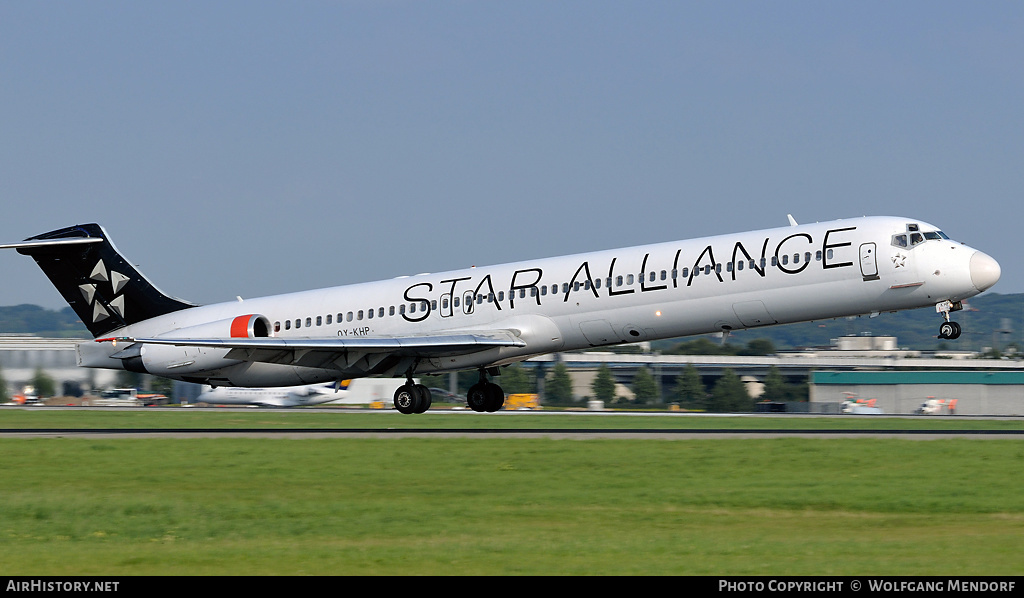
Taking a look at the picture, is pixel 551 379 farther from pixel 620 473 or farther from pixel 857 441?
pixel 620 473

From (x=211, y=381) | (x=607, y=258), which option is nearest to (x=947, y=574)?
(x=607, y=258)

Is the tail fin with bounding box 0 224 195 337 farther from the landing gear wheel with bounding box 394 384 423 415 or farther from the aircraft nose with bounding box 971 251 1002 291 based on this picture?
the aircraft nose with bounding box 971 251 1002 291

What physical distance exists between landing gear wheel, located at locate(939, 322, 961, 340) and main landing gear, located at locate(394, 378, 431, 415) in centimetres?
1743

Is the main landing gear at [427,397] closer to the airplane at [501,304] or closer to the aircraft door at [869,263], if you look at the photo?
the airplane at [501,304]

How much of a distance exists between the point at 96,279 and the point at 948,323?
30.3 metres

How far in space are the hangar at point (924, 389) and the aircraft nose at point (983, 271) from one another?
69.4m

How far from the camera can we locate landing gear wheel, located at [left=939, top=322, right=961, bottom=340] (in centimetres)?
3325

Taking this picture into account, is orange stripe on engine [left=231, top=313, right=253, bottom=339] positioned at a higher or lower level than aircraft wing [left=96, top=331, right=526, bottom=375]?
higher

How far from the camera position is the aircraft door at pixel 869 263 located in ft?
111

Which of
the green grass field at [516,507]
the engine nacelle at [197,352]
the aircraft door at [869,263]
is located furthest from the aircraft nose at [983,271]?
the engine nacelle at [197,352]

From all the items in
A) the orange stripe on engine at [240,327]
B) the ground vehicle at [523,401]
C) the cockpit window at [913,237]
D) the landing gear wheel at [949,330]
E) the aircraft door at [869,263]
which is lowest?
the ground vehicle at [523,401]

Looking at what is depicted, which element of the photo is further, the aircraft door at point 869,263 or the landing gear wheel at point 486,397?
the landing gear wheel at point 486,397

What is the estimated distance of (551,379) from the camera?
301 ft

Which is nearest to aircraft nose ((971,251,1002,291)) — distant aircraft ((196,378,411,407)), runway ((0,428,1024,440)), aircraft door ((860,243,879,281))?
aircraft door ((860,243,879,281))
